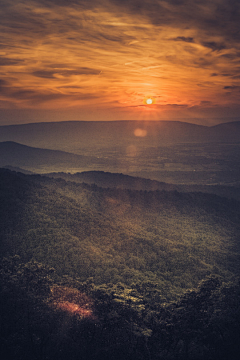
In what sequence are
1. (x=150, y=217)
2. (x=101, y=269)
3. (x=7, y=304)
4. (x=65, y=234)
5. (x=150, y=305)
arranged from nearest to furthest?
(x=7, y=304), (x=150, y=305), (x=101, y=269), (x=65, y=234), (x=150, y=217)

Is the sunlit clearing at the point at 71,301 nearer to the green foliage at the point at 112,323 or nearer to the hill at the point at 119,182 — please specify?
the green foliage at the point at 112,323

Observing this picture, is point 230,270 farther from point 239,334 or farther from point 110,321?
point 110,321

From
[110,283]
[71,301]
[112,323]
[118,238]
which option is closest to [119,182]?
[118,238]

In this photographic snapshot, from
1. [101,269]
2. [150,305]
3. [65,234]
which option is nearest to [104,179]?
[65,234]

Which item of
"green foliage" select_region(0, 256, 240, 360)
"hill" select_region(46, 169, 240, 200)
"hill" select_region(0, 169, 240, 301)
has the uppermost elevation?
"hill" select_region(46, 169, 240, 200)

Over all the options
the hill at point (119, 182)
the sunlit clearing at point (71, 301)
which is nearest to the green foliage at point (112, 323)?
the sunlit clearing at point (71, 301)

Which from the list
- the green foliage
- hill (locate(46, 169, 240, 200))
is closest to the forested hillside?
the green foliage

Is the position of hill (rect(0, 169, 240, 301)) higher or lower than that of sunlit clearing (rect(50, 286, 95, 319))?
higher

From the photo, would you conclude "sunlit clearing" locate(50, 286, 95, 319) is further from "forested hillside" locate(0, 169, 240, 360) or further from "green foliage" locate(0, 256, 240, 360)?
"green foliage" locate(0, 256, 240, 360)
